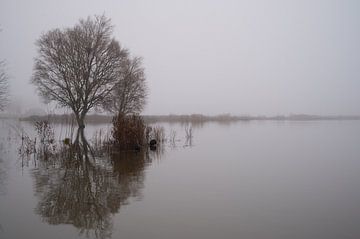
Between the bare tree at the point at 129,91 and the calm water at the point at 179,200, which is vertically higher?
the bare tree at the point at 129,91

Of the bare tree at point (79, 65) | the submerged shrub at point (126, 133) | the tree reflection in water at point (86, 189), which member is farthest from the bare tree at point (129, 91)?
the tree reflection in water at point (86, 189)

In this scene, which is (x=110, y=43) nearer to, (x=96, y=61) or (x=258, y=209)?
(x=96, y=61)

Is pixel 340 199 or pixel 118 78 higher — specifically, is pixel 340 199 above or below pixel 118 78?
below

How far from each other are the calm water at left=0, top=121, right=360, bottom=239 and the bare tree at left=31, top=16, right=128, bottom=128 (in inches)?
686

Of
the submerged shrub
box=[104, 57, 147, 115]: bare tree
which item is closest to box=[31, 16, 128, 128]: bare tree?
A: box=[104, 57, 147, 115]: bare tree

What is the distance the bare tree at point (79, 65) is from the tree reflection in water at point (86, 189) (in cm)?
1621

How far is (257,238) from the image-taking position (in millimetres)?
4738

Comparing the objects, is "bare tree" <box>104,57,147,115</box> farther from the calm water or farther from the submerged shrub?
the calm water

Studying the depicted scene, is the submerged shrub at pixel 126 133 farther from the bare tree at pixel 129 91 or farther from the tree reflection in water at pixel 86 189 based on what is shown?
the bare tree at pixel 129 91

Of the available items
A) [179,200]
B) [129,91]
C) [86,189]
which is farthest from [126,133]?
[129,91]

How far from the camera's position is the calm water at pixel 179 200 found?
506 centimetres

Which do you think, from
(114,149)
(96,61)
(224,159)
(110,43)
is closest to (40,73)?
(96,61)

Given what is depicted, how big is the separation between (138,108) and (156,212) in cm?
2599

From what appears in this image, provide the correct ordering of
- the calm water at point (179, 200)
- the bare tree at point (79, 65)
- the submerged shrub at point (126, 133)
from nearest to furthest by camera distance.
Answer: the calm water at point (179, 200)
the submerged shrub at point (126, 133)
the bare tree at point (79, 65)
